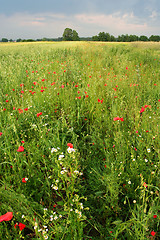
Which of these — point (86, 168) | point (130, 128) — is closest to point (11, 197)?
point (86, 168)

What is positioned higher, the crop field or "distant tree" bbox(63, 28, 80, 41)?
"distant tree" bbox(63, 28, 80, 41)

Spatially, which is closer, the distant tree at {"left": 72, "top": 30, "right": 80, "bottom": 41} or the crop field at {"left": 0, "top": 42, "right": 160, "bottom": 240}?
the crop field at {"left": 0, "top": 42, "right": 160, "bottom": 240}

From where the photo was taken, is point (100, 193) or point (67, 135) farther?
point (67, 135)

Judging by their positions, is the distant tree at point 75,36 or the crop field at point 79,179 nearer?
the crop field at point 79,179

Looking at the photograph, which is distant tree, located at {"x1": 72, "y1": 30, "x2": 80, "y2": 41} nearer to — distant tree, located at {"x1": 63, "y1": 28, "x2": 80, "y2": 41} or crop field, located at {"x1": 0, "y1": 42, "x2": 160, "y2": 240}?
distant tree, located at {"x1": 63, "y1": 28, "x2": 80, "y2": 41}

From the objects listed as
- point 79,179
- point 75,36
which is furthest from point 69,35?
point 79,179

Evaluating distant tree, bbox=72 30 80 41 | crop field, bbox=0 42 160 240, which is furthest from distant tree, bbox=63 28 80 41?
crop field, bbox=0 42 160 240

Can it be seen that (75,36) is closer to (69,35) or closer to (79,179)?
(69,35)

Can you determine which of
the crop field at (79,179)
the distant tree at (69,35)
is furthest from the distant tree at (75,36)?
the crop field at (79,179)

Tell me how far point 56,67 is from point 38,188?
4800 mm

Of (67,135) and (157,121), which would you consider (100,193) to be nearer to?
(67,135)

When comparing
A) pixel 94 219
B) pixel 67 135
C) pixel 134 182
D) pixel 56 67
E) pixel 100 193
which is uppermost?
pixel 56 67

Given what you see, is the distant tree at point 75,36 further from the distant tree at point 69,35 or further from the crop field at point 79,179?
the crop field at point 79,179

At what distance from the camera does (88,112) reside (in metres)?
3.12
